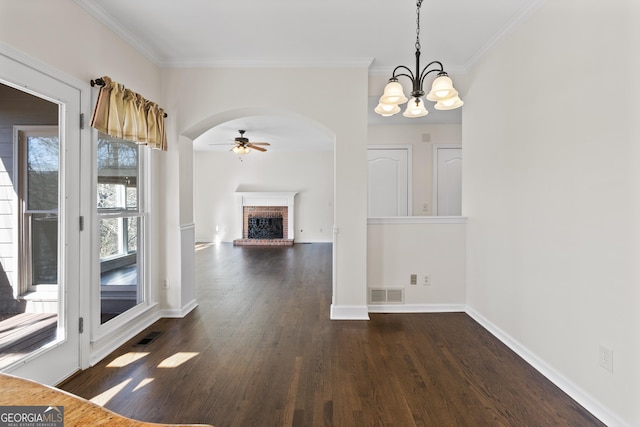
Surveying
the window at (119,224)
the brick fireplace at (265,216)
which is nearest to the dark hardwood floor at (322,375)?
the window at (119,224)

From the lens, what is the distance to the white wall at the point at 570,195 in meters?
1.62

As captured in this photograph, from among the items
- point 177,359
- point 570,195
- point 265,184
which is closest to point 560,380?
point 570,195

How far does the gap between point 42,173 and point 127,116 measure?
792 millimetres

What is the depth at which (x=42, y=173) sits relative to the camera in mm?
1987

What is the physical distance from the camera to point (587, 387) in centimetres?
186

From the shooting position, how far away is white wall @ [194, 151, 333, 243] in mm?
9062

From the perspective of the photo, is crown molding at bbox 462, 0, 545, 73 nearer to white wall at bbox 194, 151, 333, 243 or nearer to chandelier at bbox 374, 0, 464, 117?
chandelier at bbox 374, 0, 464, 117

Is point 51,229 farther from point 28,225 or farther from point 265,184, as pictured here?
point 265,184

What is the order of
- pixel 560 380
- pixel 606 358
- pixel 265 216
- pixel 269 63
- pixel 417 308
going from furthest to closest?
pixel 265 216 → pixel 417 308 → pixel 269 63 → pixel 560 380 → pixel 606 358

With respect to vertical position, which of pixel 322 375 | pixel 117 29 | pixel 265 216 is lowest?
pixel 322 375

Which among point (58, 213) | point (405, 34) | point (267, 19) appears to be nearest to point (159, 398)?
point (58, 213)

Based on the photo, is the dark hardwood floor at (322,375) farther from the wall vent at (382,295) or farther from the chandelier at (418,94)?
the chandelier at (418,94)

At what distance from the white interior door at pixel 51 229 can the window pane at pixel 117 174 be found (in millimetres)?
325

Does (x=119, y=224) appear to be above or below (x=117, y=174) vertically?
below
